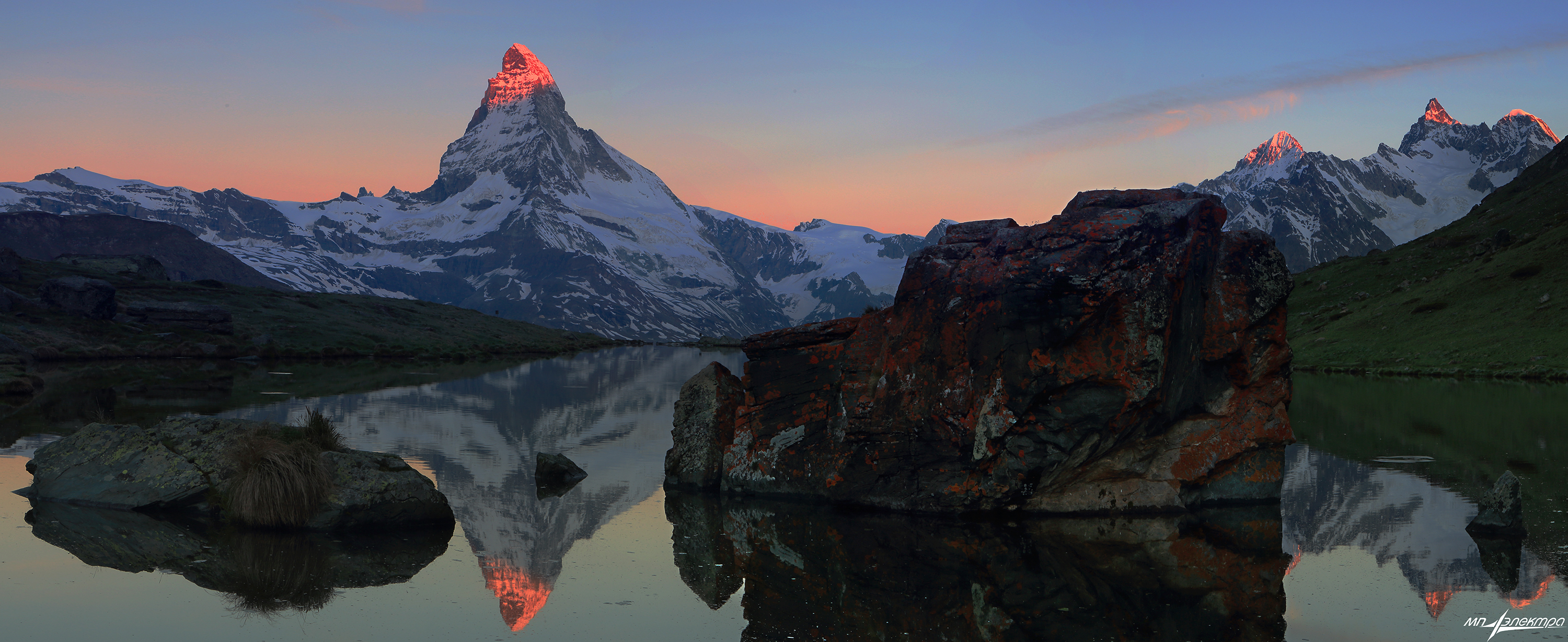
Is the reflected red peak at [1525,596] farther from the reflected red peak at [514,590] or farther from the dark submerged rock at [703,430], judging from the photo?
the dark submerged rock at [703,430]

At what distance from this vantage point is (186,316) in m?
114

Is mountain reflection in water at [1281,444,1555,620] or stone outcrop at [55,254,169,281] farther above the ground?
stone outcrop at [55,254,169,281]

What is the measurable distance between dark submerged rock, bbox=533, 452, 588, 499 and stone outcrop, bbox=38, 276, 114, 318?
369 feet

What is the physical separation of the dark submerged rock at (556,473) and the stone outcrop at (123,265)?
559 ft

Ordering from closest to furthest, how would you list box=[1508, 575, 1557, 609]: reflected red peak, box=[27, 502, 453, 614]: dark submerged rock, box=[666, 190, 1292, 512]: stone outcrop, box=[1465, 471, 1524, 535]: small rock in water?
1. box=[1508, 575, 1557, 609]: reflected red peak
2. box=[27, 502, 453, 614]: dark submerged rock
3. box=[1465, 471, 1524, 535]: small rock in water
4. box=[666, 190, 1292, 512]: stone outcrop

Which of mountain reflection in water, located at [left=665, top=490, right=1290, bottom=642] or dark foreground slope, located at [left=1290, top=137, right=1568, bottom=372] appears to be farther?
dark foreground slope, located at [left=1290, top=137, right=1568, bottom=372]

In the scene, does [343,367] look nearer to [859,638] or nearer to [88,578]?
[88,578]

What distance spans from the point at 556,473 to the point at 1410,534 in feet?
65.1

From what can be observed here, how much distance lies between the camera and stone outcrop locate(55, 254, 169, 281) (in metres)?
165

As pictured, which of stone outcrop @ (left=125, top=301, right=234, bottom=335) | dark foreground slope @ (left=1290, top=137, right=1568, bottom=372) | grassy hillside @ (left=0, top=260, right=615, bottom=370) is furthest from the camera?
stone outcrop @ (left=125, top=301, right=234, bottom=335)

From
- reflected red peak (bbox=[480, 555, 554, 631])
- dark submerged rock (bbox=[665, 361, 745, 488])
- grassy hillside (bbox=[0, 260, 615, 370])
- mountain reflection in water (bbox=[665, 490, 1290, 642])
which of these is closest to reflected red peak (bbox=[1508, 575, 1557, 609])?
mountain reflection in water (bbox=[665, 490, 1290, 642])

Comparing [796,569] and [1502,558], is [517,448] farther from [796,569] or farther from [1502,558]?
[1502,558]

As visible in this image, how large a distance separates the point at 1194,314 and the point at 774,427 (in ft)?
34.7

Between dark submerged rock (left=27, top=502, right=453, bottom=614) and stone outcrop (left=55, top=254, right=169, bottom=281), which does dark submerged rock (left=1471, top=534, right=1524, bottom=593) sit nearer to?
dark submerged rock (left=27, top=502, right=453, bottom=614)
